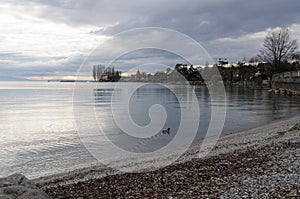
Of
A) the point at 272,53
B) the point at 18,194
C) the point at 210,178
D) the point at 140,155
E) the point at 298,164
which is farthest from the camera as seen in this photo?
the point at 272,53

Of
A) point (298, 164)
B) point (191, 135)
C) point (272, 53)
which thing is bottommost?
point (191, 135)

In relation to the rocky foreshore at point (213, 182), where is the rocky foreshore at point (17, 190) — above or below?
above

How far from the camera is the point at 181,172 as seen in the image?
10.7 meters

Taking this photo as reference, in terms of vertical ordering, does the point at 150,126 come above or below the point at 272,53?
below

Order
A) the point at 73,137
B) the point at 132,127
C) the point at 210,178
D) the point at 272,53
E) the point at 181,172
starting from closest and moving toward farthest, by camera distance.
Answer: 1. the point at 210,178
2. the point at 181,172
3. the point at 73,137
4. the point at 132,127
5. the point at 272,53

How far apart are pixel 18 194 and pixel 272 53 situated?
108 metres

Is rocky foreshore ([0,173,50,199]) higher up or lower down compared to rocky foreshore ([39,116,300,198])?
higher up

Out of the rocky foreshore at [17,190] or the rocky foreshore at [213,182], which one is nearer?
the rocky foreshore at [17,190]

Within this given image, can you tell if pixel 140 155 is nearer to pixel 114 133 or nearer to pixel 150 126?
pixel 114 133

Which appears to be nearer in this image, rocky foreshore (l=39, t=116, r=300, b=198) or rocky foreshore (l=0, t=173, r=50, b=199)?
rocky foreshore (l=0, t=173, r=50, b=199)

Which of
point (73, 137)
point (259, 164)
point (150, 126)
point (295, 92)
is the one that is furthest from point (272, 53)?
point (259, 164)

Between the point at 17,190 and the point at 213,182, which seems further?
the point at 213,182

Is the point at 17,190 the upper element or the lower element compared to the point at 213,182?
upper

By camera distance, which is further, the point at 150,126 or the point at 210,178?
the point at 150,126
